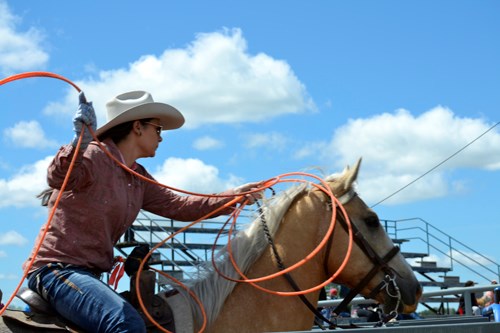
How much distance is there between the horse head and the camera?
14.0 feet

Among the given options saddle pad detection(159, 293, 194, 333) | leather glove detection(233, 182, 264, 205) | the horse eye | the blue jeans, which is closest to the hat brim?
leather glove detection(233, 182, 264, 205)

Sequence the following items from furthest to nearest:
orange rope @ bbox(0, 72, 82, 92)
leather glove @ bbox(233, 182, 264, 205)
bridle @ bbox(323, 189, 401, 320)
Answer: leather glove @ bbox(233, 182, 264, 205) → bridle @ bbox(323, 189, 401, 320) → orange rope @ bbox(0, 72, 82, 92)

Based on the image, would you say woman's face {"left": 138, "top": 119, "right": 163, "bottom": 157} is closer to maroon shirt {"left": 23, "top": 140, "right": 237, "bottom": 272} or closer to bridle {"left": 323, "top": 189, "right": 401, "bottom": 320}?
maroon shirt {"left": 23, "top": 140, "right": 237, "bottom": 272}

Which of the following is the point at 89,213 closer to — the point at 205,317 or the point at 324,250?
the point at 205,317

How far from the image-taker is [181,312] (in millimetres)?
3900

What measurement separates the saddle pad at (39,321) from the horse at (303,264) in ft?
2.05

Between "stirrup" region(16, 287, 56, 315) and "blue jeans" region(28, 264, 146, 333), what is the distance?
0.16 feet

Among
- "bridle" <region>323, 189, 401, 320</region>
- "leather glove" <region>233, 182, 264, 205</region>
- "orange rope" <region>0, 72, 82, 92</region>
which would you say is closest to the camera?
"orange rope" <region>0, 72, 82, 92</region>

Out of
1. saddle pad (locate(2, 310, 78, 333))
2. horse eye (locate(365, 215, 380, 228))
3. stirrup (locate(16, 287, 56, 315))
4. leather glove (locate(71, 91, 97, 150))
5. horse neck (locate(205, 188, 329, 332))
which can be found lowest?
saddle pad (locate(2, 310, 78, 333))

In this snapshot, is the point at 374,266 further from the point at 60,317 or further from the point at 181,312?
the point at 60,317

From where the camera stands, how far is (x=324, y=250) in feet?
14.1

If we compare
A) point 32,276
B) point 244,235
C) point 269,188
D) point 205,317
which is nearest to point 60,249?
point 32,276

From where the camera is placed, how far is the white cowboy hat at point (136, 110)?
409cm

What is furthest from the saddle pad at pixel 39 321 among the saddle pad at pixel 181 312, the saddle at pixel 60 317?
the saddle pad at pixel 181 312
